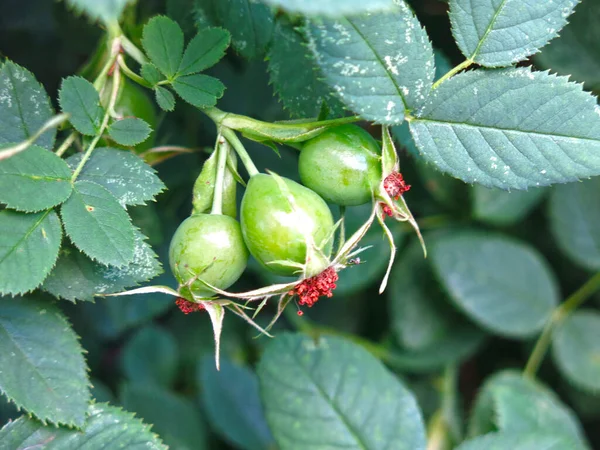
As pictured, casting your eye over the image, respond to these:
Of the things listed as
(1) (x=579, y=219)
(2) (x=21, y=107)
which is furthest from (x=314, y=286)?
(1) (x=579, y=219)

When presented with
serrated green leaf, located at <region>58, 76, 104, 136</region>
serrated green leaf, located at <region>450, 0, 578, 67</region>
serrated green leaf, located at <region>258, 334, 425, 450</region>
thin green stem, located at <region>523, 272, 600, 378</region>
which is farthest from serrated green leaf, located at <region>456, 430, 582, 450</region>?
serrated green leaf, located at <region>58, 76, 104, 136</region>

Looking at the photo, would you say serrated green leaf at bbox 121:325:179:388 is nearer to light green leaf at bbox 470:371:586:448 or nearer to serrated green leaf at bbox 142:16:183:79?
light green leaf at bbox 470:371:586:448

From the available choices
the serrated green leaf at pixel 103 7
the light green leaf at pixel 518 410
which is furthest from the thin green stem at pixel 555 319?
the serrated green leaf at pixel 103 7

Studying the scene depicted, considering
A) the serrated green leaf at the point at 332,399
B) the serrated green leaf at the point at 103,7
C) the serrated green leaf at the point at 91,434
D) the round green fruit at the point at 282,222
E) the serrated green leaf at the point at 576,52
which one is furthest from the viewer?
the serrated green leaf at the point at 576,52

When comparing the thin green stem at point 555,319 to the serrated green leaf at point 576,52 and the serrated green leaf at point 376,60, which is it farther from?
the serrated green leaf at point 376,60

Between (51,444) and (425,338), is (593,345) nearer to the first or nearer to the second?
(425,338)

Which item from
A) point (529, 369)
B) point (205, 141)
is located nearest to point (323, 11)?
point (205, 141)
